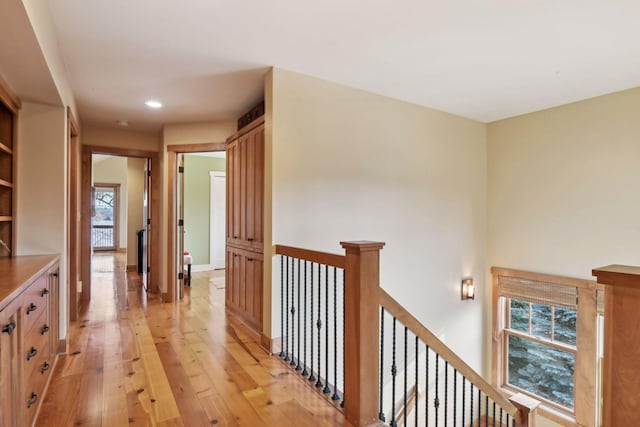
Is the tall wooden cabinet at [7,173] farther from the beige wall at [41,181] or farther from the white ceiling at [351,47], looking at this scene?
the white ceiling at [351,47]

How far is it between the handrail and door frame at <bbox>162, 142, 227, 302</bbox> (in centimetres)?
334

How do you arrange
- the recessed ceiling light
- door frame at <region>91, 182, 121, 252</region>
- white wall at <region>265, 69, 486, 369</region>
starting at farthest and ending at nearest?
1. door frame at <region>91, 182, 121, 252</region>
2. the recessed ceiling light
3. white wall at <region>265, 69, 486, 369</region>

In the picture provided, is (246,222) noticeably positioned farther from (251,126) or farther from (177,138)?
(177,138)

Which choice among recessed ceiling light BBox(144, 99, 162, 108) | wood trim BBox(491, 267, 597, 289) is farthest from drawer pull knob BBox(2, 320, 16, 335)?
wood trim BBox(491, 267, 597, 289)

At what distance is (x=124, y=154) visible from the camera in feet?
16.1

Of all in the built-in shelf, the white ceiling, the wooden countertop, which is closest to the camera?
the wooden countertop

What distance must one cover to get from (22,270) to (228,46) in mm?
1936

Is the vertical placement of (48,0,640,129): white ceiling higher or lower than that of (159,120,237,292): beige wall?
higher

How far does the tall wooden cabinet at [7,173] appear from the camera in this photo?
2.51 m

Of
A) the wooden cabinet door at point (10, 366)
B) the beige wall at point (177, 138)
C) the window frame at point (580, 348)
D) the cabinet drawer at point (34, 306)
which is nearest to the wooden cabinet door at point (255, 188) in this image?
the beige wall at point (177, 138)

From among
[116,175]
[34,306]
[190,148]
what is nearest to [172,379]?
[34,306]

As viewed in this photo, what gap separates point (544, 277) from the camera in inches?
173

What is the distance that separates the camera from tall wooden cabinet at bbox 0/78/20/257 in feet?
8.22

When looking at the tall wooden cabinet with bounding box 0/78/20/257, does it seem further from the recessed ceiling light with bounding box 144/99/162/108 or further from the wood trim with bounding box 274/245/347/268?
the wood trim with bounding box 274/245/347/268
